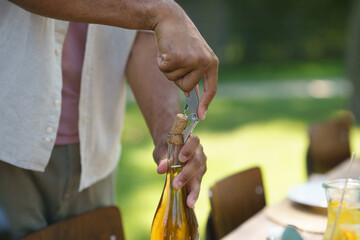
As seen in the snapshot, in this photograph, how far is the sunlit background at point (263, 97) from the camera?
515 cm

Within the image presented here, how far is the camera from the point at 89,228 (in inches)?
65.4

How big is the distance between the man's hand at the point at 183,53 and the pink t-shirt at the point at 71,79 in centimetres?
70

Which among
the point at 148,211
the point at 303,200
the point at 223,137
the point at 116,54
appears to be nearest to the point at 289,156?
the point at 223,137

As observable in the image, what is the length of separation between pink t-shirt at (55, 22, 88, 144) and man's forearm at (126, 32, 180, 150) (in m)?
0.16

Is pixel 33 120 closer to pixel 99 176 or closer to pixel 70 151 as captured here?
pixel 70 151

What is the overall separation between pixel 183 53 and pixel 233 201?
1.20m

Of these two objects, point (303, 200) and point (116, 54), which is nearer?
point (116, 54)

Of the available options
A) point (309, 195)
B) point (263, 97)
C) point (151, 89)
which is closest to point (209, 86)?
point (151, 89)

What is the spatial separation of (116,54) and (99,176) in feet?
1.32

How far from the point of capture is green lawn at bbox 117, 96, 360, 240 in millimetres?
4566

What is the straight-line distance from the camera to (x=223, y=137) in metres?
7.13

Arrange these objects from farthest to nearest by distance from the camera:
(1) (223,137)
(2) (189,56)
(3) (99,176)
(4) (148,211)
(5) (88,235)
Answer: (1) (223,137)
(4) (148,211)
(3) (99,176)
(5) (88,235)
(2) (189,56)

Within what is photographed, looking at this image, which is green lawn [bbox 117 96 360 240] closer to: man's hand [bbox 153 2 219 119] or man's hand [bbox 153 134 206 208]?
man's hand [bbox 153 134 206 208]

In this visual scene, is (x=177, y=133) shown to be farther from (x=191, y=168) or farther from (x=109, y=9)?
(x=109, y=9)
